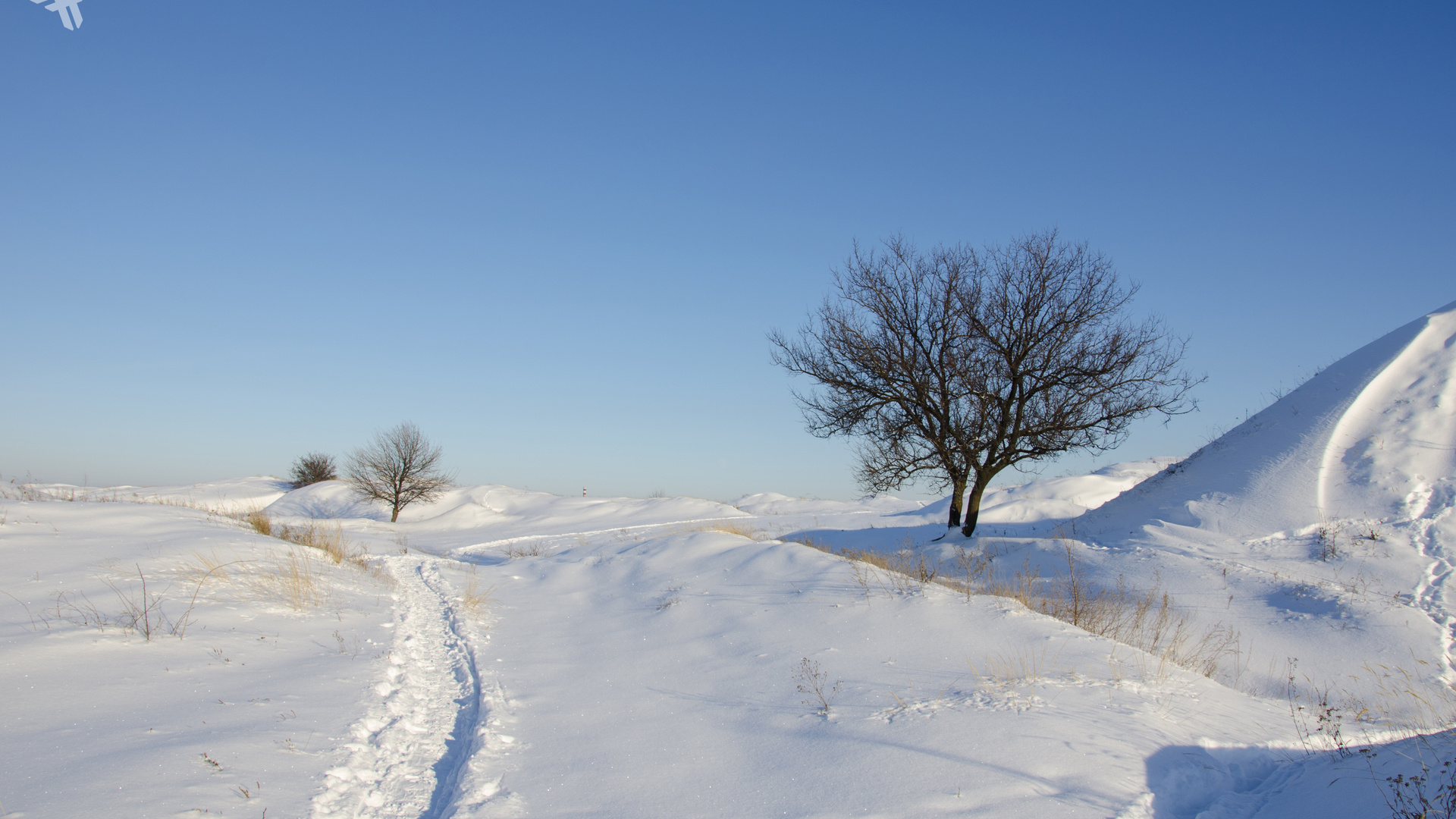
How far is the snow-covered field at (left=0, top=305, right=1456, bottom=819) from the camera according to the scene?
349 centimetres

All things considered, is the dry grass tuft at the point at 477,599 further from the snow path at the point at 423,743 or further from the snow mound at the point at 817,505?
the snow mound at the point at 817,505

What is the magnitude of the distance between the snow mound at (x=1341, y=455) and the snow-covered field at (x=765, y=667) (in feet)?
0.18

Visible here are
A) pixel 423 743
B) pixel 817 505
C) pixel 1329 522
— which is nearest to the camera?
pixel 423 743

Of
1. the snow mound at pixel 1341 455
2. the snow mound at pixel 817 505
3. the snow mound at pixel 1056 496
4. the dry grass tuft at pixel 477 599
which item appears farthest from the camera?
the snow mound at pixel 817 505

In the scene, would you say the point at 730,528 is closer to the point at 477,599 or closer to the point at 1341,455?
the point at 477,599

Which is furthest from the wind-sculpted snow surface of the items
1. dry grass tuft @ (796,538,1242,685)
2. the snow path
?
the snow path

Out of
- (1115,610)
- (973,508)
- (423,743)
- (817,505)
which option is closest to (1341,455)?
(973,508)

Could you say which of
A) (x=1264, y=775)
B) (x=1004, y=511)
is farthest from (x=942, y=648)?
(x=1004, y=511)

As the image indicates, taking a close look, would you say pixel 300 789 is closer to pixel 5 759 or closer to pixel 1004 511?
pixel 5 759

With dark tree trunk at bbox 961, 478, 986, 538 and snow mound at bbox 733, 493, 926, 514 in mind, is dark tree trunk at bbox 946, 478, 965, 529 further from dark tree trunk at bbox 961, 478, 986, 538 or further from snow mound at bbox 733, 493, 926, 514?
snow mound at bbox 733, 493, 926, 514

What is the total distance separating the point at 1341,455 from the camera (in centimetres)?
1099

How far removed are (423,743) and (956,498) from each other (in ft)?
39.9

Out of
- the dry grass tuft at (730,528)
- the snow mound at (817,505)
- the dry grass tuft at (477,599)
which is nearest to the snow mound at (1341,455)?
the dry grass tuft at (730,528)

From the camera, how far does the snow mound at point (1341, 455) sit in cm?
1025
